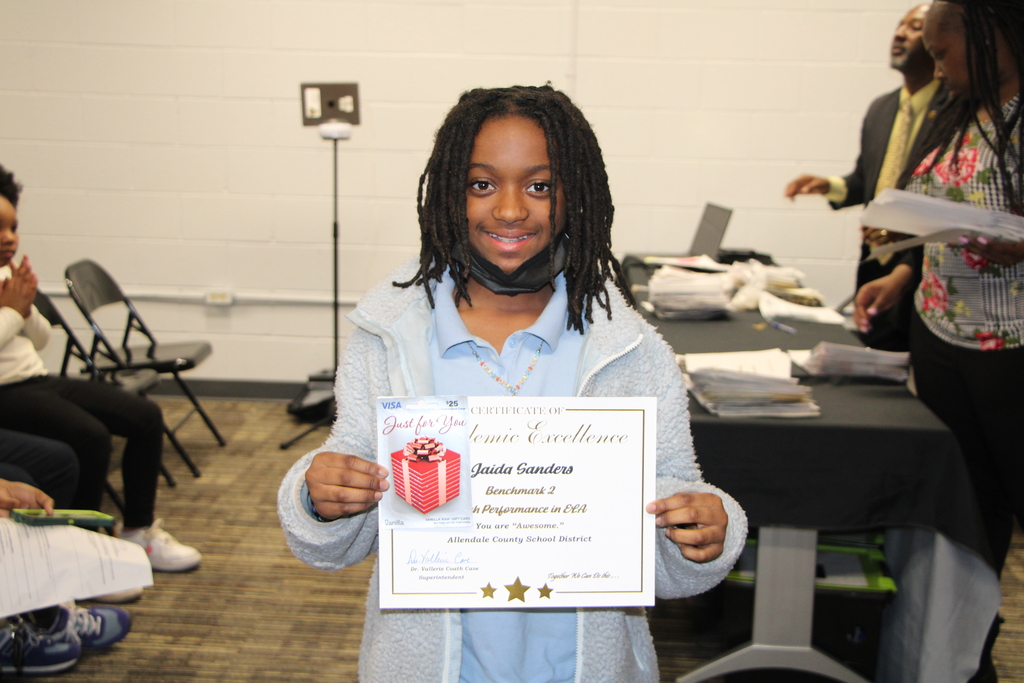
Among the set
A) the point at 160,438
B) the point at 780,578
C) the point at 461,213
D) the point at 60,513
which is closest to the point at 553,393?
the point at 461,213

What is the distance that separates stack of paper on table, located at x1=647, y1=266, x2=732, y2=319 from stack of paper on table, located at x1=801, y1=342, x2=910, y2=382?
64cm

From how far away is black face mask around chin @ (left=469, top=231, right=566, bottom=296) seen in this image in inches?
42.8

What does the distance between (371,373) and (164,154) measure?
342cm

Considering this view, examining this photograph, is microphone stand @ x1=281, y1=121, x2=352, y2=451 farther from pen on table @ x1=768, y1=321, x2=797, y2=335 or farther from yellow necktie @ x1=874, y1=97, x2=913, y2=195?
yellow necktie @ x1=874, y1=97, x2=913, y2=195

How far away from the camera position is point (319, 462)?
3.10 ft

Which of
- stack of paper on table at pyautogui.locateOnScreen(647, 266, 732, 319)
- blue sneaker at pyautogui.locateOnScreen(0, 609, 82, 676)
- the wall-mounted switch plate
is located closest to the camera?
blue sneaker at pyautogui.locateOnScreen(0, 609, 82, 676)

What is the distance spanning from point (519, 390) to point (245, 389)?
348 cm

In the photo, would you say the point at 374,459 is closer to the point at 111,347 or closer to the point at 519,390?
the point at 519,390

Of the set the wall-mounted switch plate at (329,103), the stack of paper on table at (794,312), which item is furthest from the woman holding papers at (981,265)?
the wall-mounted switch plate at (329,103)

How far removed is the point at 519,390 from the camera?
3.56 feet

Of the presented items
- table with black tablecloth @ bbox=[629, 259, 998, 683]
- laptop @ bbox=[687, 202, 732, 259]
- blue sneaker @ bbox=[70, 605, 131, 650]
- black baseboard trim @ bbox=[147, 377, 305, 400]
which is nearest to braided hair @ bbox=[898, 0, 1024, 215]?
table with black tablecloth @ bbox=[629, 259, 998, 683]

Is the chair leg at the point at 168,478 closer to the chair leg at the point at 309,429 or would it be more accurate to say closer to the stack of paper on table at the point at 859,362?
the chair leg at the point at 309,429

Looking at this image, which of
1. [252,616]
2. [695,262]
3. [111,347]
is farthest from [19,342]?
[695,262]

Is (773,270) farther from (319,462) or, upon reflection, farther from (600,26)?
(319,462)
